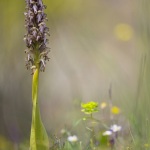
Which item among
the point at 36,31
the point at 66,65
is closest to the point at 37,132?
the point at 36,31

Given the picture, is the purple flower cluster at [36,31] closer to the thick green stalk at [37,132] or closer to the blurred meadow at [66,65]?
the thick green stalk at [37,132]

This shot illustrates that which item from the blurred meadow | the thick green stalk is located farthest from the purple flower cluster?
the blurred meadow

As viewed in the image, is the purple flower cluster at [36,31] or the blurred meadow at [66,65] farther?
the blurred meadow at [66,65]

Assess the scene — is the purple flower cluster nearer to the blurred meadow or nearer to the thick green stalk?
the thick green stalk

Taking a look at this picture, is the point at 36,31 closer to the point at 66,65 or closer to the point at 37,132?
the point at 37,132

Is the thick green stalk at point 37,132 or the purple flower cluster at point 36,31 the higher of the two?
the purple flower cluster at point 36,31

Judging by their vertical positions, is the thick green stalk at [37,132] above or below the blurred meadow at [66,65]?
below

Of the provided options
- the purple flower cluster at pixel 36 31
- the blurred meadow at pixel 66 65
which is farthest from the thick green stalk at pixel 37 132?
the blurred meadow at pixel 66 65
